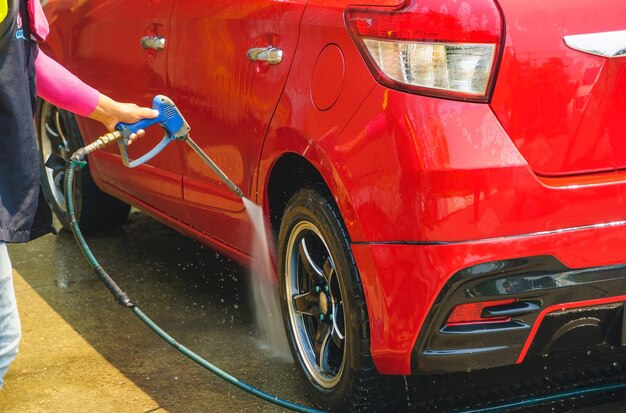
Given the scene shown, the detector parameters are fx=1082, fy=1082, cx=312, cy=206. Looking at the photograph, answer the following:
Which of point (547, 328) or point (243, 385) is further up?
point (547, 328)

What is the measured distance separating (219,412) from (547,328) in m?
1.32

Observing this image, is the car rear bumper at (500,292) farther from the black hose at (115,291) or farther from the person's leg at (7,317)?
the person's leg at (7,317)

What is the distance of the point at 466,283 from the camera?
→ 9.75 ft

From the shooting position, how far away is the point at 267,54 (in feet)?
12.1

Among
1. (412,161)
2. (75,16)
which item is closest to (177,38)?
(75,16)

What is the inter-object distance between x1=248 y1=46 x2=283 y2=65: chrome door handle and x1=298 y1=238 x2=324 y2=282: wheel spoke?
62 cm

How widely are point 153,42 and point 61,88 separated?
135 cm

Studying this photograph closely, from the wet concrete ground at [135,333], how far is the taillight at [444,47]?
4.53 ft

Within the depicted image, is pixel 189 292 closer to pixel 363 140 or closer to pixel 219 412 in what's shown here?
pixel 219 412

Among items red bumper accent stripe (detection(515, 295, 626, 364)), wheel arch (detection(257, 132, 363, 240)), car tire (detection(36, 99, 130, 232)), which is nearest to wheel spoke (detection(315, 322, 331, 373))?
wheel arch (detection(257, 132, 363, 240))

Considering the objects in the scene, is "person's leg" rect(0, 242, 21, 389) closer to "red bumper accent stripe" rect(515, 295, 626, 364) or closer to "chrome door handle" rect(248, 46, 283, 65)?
"chrome door handle" rect(248, 46, 283, 65)

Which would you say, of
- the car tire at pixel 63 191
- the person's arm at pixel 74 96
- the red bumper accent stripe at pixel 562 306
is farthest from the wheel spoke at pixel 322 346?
the car tire at pixel 63 191

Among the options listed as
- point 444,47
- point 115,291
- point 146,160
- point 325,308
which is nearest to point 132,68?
point 146,160

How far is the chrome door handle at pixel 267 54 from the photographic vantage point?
11.9 ft
